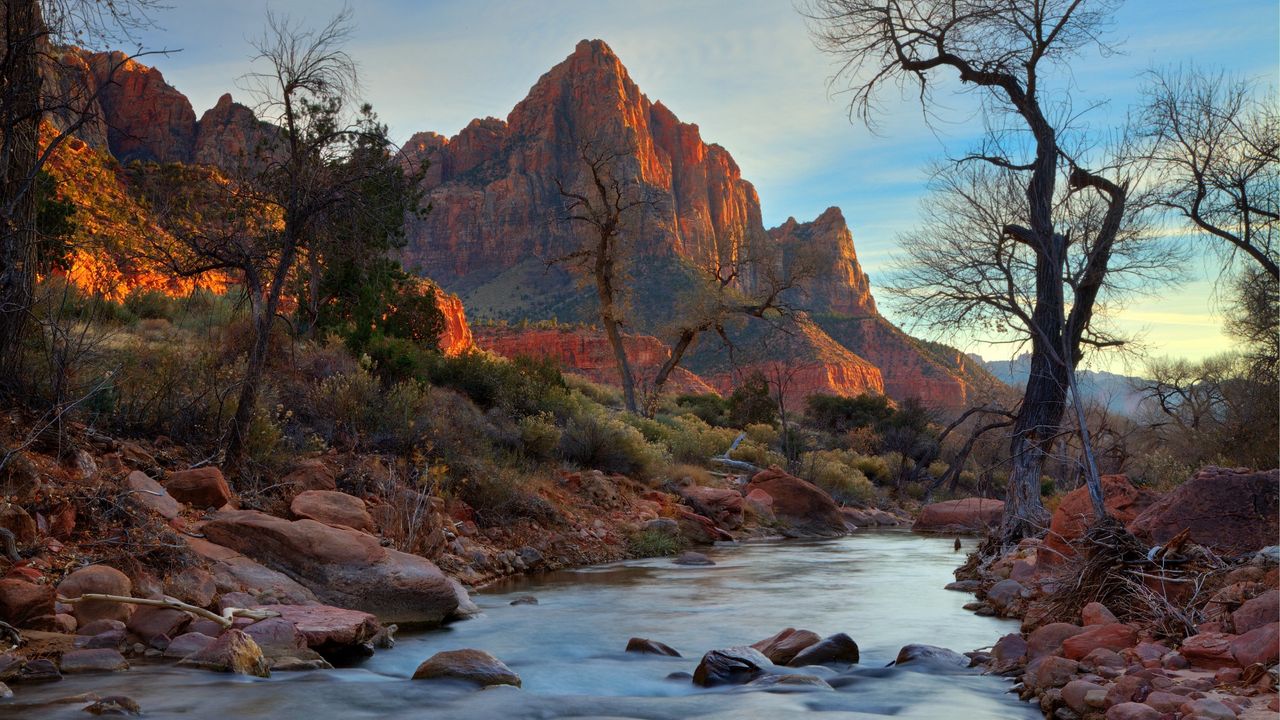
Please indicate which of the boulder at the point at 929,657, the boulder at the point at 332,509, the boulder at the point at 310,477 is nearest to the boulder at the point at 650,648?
the boulder at the point at 929,657

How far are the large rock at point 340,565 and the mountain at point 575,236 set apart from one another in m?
20.6

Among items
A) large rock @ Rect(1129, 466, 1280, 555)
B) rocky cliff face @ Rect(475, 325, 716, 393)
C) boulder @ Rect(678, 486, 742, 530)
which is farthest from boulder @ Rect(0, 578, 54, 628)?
rocky cliff face @ Rect(475, 325, 716, 393)

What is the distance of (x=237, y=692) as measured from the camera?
534 centimetres

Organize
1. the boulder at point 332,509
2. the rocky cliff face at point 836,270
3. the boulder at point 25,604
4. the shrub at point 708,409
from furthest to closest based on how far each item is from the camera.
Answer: the rocky cliff face at point 836,270, the shrub at point 708,409, the boulder at point 332,509, the boulder at point 25,604

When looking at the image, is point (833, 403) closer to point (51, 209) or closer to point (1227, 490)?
point (51, 209)

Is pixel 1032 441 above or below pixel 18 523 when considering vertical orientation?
above

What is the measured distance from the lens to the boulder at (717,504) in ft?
55.8

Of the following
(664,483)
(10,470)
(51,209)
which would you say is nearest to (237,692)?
(10,470)

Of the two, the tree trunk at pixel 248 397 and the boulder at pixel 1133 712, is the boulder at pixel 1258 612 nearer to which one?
the boulder at pixel 1133 712

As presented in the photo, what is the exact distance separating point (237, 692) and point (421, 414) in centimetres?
823

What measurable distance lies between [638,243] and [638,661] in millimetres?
66844

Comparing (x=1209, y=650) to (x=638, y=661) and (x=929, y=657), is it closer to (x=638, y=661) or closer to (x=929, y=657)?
(x=929, y=657)

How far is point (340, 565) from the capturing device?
7852mm

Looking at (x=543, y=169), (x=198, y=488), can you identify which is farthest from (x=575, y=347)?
(x=198, y=488)
